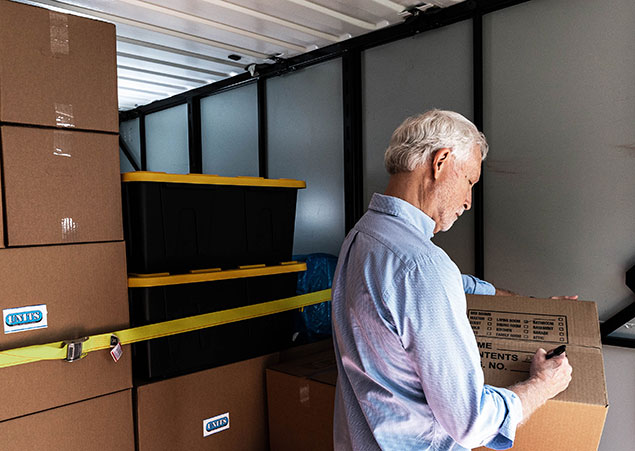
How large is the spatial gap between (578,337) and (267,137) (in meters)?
2.81

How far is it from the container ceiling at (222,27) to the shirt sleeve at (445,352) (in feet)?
6.49

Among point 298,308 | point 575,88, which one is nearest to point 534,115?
point 575,88

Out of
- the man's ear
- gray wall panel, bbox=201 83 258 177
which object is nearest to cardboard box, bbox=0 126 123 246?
the man's ear

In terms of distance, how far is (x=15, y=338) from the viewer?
1.85 metres

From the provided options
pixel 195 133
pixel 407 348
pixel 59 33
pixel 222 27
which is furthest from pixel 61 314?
pixel 195 133

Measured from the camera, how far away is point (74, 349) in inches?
75.6

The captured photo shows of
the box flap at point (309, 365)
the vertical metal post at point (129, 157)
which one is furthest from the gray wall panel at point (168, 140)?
the box flap at point (309, 365)

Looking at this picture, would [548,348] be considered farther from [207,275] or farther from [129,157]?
[129,157]

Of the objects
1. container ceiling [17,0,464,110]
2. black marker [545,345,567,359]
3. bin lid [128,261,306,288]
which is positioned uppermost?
container ceiling [17,0,464,110]

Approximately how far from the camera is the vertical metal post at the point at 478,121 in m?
2.68

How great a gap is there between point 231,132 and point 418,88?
1.80 meters

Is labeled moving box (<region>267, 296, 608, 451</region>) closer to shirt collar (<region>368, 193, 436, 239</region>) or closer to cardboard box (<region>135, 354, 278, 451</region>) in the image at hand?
shirt collar (<region>368, 193, 436, 239</region>)

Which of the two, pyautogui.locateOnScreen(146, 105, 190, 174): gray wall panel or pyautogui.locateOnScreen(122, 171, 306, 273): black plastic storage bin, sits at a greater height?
pyautogui.locateOnScreen(146, 105, 190, 174): gray wall panel

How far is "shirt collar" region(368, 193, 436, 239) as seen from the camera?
142 cm
